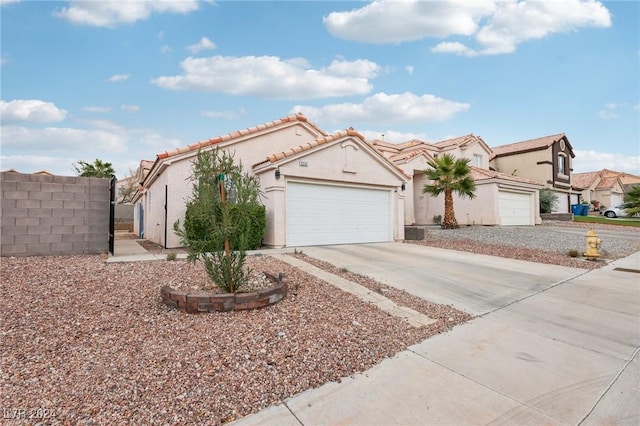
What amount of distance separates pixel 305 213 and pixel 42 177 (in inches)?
285

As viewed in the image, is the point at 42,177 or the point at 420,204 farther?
the point at 420,204

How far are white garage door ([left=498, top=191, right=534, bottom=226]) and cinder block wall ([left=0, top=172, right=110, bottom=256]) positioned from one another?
20685 millimetres

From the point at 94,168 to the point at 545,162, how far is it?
41.2m

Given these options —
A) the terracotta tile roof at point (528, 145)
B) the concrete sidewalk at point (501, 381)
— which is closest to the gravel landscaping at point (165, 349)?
the concrete sidewalk at point (501, 381)

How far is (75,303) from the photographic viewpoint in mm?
4383

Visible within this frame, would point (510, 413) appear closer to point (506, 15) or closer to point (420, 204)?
point (506, 15)

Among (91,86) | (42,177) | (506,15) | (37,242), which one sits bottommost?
(37,242)

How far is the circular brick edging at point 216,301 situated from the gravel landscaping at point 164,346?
98 mm

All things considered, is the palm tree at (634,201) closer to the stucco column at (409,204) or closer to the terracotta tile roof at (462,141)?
the terracotta tile roof at (462,141)

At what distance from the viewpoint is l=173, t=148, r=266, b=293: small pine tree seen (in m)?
4.50

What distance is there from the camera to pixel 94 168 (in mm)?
27766

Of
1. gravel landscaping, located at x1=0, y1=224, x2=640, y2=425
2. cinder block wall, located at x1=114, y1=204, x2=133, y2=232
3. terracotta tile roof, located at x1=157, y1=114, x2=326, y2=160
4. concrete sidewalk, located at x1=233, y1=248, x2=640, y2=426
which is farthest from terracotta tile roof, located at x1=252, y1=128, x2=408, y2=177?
cinder block wall, located at x1=114, y1=204, x2=133, y2=232

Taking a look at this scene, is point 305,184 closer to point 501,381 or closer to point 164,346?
point 164,346

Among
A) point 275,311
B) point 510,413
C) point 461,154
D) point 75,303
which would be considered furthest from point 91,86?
point 461,154
